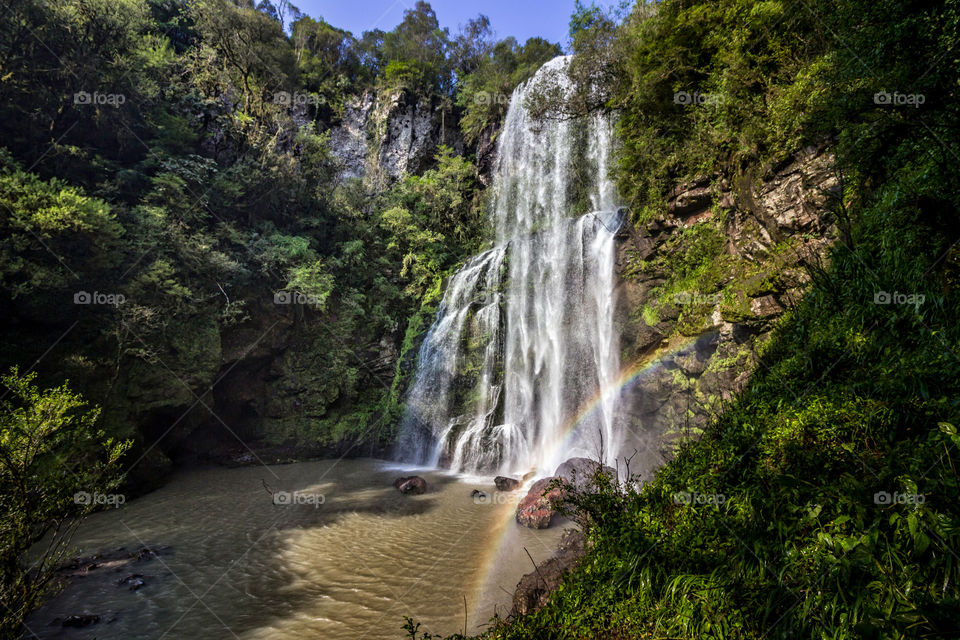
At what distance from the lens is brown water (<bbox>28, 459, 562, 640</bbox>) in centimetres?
496

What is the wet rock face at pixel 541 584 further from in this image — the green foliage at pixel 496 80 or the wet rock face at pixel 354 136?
the wet rock face at pixel 354 136

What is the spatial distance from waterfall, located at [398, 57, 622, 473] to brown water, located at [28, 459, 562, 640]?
310 centimetres

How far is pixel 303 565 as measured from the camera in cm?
650

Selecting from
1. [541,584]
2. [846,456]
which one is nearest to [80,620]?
[541,584]

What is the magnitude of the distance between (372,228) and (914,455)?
19.4 meters

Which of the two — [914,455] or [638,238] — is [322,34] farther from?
[914,455]

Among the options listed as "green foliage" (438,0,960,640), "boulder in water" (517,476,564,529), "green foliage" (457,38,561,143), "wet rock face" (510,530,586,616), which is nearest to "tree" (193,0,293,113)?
"green foliage" (457,38,561,143)

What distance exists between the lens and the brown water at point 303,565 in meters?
4.96

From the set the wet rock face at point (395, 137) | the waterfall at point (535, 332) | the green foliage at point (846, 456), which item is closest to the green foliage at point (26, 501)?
the green foliage at point (846, 456)

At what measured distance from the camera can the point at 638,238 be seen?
1095 centimetres

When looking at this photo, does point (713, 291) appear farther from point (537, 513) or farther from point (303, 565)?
point (303, 565)

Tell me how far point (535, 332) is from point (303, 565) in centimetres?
1006

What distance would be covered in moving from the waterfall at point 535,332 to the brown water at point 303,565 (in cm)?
310

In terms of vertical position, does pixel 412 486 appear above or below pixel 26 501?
below
